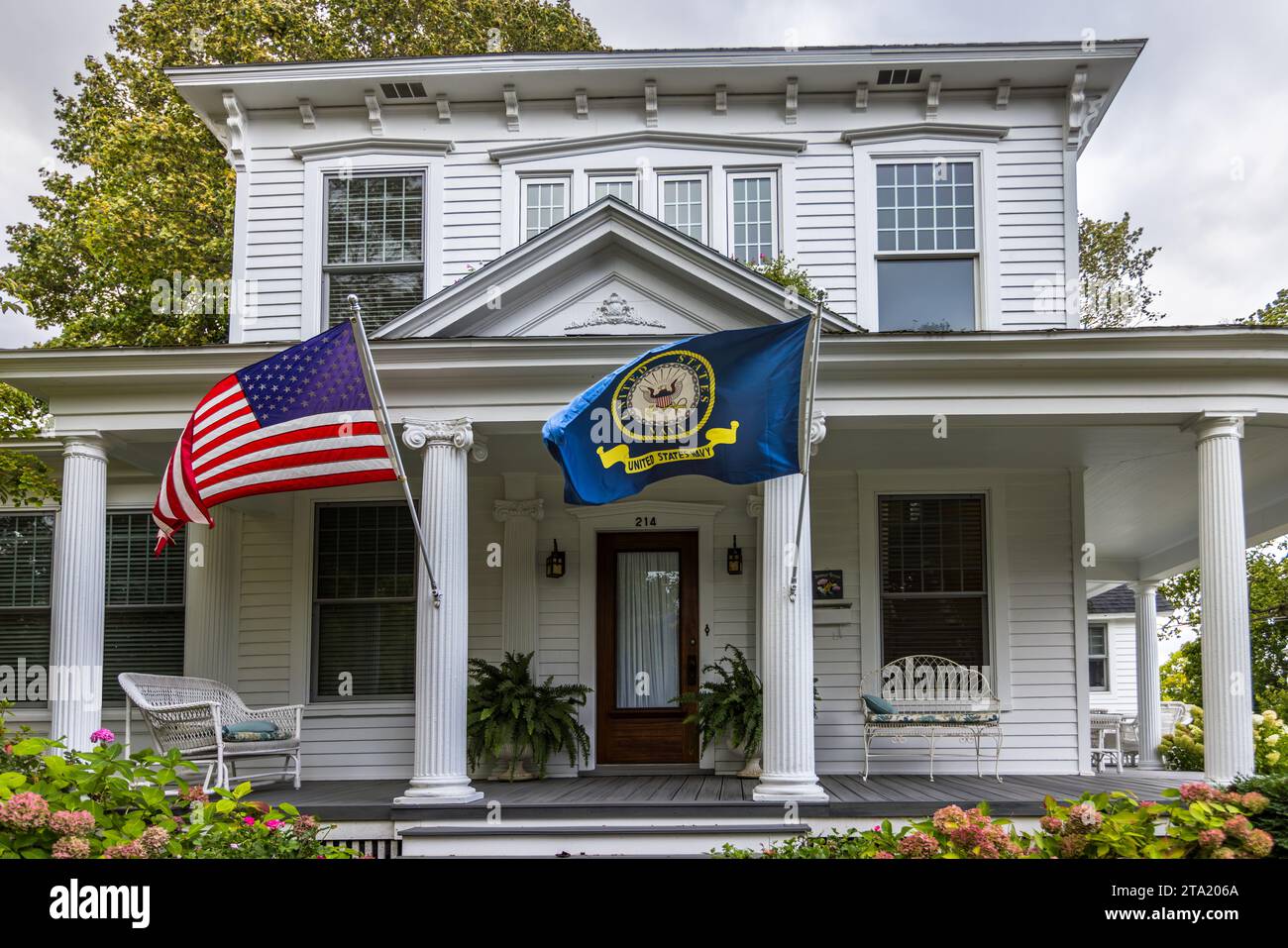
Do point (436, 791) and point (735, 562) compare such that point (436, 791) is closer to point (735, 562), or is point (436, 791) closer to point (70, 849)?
point (735, 562)

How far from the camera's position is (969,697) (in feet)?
34.6

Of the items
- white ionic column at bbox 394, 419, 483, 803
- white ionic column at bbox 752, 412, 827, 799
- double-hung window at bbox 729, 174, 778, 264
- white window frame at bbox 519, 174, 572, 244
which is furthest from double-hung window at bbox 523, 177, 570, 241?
white ionic column at bbox 752, 412, 827, 799

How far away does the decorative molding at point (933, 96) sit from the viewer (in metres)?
11.1

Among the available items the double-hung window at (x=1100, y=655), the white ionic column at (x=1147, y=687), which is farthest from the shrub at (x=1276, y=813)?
the double-hung window at (x=1100, y=655)

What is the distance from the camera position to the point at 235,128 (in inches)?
458

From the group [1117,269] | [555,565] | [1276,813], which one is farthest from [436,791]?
[1117,269]

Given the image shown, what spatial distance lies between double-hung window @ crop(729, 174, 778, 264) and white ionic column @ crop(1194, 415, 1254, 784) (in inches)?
170

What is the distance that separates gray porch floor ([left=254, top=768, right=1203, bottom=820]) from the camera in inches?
325

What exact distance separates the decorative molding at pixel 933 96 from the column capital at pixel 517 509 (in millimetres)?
5295

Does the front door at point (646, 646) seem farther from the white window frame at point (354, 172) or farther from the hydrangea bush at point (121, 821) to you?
the hydrangea bush at point (121, 821)

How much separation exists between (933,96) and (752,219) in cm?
206
